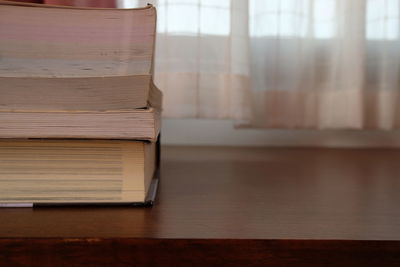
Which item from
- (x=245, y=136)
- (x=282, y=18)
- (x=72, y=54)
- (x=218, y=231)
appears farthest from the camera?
(x=245, y=136)

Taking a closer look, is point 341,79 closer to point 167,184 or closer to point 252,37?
point 252,37

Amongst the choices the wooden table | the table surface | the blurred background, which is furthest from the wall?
the wooden table

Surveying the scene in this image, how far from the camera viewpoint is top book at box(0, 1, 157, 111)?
32cm

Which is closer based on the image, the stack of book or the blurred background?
the stack of book

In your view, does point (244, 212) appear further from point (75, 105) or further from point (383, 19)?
point (383, 19)

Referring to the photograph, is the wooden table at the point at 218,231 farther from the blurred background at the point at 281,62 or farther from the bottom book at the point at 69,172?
the blurred background at the point at 281,62

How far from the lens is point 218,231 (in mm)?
272

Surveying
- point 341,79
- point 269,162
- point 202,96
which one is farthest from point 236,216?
point 341,79

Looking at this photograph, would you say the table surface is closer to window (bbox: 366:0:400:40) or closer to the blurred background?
the blurred background

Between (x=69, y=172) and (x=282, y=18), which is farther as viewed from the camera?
(x=282, y=18)

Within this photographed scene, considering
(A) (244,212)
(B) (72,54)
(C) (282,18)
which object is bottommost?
(A) (244,212)

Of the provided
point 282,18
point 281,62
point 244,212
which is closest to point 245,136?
point 281,62

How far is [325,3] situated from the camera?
1.01 meters

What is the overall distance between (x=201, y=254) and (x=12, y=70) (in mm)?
250
